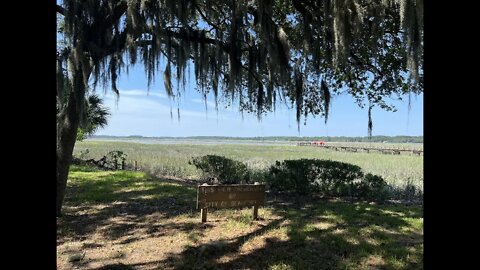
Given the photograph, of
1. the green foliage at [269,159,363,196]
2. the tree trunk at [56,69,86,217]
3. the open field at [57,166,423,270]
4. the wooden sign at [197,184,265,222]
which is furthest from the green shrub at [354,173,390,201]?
the tree trunk at [56,69,86,217]

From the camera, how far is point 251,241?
214 inches

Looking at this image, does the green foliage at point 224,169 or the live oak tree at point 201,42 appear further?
the green foliage at point 224,169

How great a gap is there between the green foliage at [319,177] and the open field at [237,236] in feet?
3.45

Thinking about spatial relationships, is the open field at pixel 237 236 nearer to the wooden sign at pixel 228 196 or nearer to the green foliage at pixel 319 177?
the wooden sign at pixel 228 196

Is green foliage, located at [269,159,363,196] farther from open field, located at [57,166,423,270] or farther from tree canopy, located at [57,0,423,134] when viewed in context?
tree canopy, located at [57,0,423,134]

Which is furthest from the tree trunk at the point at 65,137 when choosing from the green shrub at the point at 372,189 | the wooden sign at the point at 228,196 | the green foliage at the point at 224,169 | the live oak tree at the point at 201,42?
the green shrub at the point at 372,189

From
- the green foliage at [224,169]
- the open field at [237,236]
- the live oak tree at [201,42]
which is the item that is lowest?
the open field at [237,236]

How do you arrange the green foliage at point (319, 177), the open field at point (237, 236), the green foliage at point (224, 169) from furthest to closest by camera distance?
the green foliage at point (224, 169)
the green foliage at point (319, 177)
the open field at point (237, 236)

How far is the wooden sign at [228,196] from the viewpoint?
645 cm

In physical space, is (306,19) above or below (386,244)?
above

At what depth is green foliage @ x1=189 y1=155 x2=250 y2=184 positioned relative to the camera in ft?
41.4
